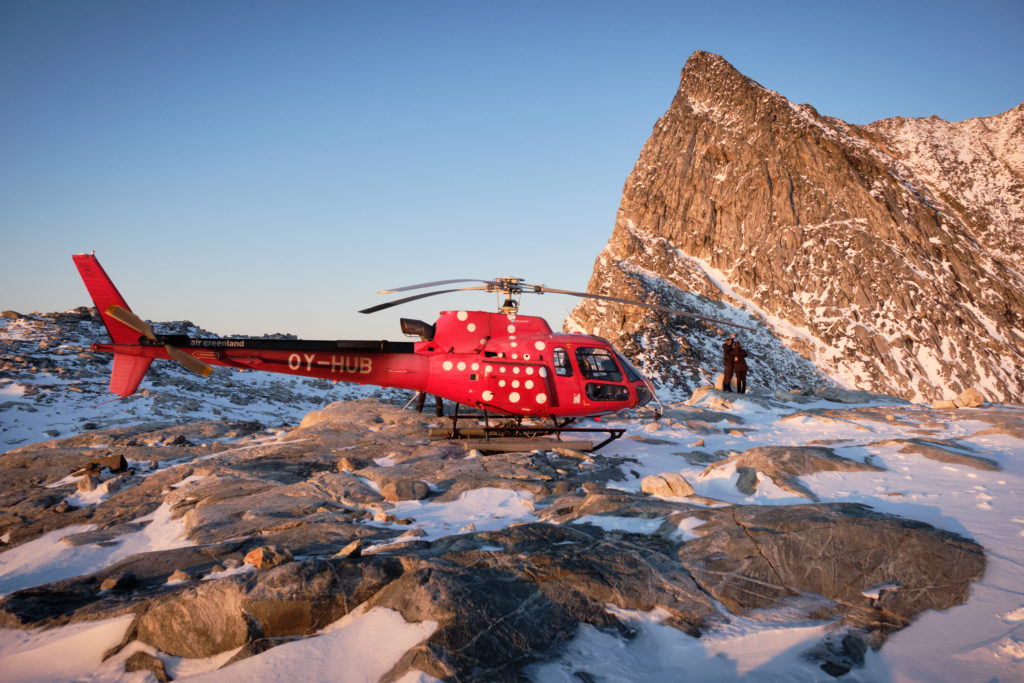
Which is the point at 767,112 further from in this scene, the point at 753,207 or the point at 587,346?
the point at 587,346

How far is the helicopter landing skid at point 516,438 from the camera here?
1145 centimetres

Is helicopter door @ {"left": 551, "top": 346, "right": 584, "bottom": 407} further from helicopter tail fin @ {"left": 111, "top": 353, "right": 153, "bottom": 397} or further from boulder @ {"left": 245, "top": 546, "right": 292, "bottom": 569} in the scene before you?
helicopter tail fin @ {"left": 111, "top": 353, "right": 153, "bottom": 397}

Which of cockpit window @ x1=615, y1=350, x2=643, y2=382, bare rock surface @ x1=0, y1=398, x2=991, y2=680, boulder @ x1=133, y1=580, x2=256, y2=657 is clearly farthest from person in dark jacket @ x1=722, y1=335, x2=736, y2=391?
boulder @ x1=133, y1=580, x2=256, y2=657

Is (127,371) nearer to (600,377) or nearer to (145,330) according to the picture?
(145,330)

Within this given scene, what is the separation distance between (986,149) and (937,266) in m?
36.7

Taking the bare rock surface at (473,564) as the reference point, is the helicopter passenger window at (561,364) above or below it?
above

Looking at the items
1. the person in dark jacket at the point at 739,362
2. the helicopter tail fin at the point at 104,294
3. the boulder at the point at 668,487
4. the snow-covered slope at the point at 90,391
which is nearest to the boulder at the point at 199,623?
the boulder at the point at 668,487

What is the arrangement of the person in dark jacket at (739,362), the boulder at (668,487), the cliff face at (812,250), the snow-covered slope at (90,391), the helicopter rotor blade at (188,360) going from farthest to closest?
the cliff face at (812,250)
the person in dark jacket at (739,362)
the snow-covered slope at (90,391)
the helicopter rotor blade at (188,360)
the boulder at (668,487)

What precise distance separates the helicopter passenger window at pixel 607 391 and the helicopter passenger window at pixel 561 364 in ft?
1.86

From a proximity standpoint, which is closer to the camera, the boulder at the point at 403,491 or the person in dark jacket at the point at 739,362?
the boulder at the point at 403,491

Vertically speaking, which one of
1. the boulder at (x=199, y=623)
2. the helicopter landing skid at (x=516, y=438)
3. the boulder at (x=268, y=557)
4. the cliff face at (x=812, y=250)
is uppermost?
the cliff face at (x=812, y=250)

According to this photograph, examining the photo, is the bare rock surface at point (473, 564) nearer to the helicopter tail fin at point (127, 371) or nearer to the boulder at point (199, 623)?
the boulder at point (199, 623)

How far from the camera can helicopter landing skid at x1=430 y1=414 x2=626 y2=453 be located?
11445 millimetres

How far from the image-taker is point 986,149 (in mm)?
77562
